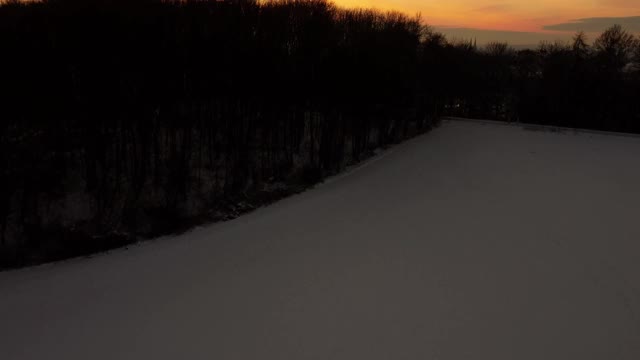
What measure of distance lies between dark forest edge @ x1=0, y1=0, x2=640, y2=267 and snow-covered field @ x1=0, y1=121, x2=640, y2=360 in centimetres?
241

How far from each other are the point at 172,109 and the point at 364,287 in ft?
46.0

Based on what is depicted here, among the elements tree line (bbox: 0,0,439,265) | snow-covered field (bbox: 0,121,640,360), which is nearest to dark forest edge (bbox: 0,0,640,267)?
tree line (bbox: 0,0,439,265)

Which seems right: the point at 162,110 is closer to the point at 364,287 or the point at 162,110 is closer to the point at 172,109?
the point at 172,109

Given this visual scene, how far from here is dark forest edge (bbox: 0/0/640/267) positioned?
53.5 feet

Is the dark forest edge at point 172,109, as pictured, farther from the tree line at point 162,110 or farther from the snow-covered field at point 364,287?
the snow-covered field at point 364,287

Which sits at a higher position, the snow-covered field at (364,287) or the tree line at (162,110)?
Answer: the tree line at (162,110)

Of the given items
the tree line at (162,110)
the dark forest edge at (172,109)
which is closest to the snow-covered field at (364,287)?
the dark forest edge at (172,109)

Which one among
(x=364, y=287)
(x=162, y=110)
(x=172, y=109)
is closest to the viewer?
(x=364, y=287)

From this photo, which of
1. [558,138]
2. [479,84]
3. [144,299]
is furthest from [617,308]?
[479,84]

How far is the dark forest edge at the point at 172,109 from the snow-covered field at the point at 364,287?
2.41 metres

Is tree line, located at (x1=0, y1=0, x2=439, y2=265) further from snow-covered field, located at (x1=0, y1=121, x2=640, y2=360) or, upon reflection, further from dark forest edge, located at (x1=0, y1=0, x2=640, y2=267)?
snow-covered field, located at (x1=0, y1=121, x2=640, y2=360)

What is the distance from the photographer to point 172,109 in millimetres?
21625

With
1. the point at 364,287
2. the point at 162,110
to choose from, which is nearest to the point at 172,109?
the point at 162,110

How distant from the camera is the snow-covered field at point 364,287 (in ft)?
31.7
